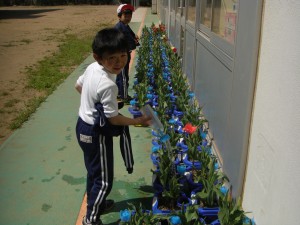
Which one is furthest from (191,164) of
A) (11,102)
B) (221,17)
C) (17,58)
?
(17,58)

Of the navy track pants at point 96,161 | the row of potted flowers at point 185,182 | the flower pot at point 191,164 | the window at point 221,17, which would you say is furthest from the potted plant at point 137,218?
the window at point 221,17

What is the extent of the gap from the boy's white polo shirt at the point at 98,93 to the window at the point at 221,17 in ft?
3.78

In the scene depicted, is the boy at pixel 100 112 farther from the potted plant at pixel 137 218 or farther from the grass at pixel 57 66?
the grass at pixel 57 66

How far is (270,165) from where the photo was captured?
1.76 m

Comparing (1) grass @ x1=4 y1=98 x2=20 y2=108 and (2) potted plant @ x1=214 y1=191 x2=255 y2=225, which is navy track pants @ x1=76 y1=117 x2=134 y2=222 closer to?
(2) potted plant @ x1=214 y1=191 x2=255 y2=225

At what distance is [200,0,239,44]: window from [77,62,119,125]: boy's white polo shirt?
1151 millimetres

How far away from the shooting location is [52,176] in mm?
3115

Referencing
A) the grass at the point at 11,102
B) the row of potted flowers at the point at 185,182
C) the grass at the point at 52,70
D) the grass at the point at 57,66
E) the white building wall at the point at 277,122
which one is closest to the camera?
the white building wall at the point at 277,122

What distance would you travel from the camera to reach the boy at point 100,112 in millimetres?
2051

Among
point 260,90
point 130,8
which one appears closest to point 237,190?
point 260,90

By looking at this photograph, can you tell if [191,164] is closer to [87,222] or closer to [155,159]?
[155,159]

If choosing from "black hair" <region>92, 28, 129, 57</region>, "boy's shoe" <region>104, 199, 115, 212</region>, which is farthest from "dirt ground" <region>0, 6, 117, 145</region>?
"black hair" <region>92, 28, 129, 57</region>

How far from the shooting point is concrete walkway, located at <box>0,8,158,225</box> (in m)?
2.61

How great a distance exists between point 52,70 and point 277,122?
6947mm
